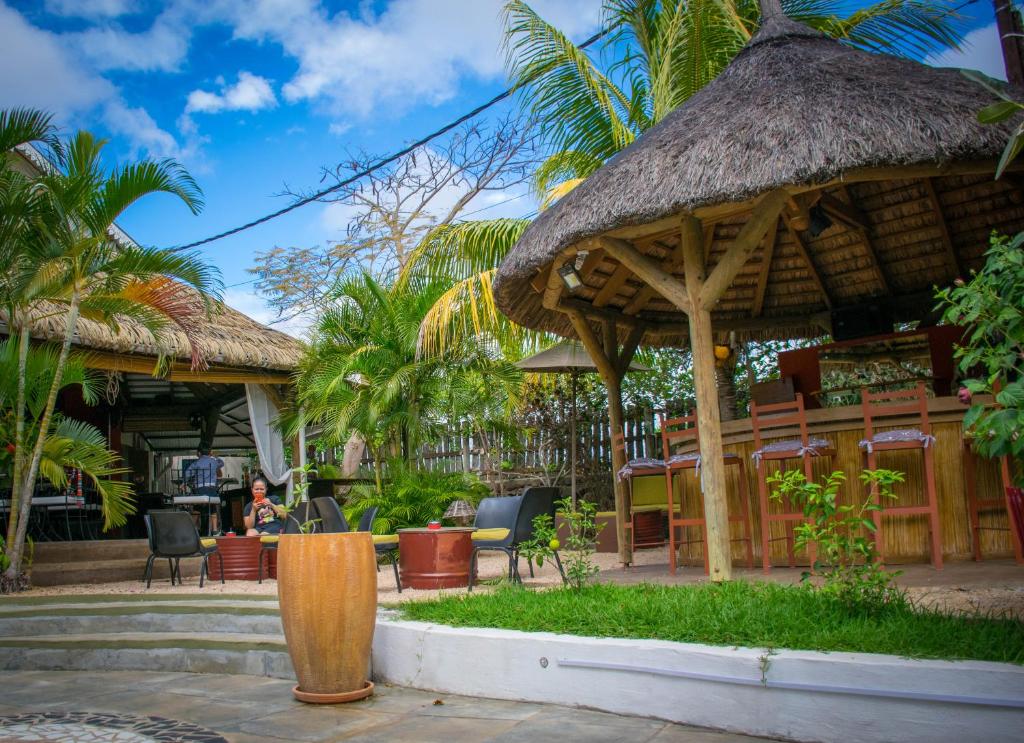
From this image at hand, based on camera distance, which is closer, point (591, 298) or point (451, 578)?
point (451, 578)

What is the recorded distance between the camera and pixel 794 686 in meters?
3.25

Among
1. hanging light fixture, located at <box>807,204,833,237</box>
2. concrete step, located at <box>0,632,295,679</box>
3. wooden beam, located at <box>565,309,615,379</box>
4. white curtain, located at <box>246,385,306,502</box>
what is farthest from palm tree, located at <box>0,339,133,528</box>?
hanging light fixture, located at <box>807,204,833,237</box>

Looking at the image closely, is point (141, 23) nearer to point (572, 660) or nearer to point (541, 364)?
point (541, 364)

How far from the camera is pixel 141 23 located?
15047 millimetres

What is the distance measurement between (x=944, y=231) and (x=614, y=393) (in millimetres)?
3519

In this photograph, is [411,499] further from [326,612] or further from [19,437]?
[326,612]

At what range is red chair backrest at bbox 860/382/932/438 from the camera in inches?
230

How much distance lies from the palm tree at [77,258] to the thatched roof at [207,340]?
0.57 meters

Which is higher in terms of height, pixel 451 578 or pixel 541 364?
pixel 541 364

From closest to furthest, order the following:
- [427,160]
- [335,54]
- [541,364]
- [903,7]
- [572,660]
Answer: [572,660], [903,7], [541,364], [335,54], [427,160]

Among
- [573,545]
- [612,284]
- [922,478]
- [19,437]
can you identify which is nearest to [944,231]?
[922,478]

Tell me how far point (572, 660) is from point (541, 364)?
6710 millimetres

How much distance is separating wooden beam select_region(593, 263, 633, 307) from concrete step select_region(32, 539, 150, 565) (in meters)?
5.43

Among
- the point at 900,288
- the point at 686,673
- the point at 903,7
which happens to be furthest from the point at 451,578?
the point at 903,7
